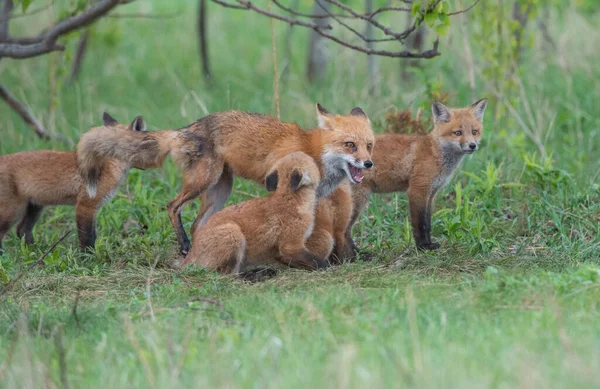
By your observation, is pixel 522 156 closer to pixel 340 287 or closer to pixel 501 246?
pixel 501 246

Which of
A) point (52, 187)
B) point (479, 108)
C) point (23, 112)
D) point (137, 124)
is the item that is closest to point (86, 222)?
point (52, 187)

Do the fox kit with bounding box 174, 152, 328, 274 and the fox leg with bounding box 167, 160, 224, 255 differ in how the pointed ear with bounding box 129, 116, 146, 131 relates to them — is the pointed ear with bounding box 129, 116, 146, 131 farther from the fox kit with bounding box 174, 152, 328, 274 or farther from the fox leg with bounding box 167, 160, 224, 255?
the fox kit with bounding box 174, 152, 328, 274

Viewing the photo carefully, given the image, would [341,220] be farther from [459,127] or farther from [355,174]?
[459,127]

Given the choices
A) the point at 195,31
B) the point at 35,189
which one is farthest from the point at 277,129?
the point at 195,31

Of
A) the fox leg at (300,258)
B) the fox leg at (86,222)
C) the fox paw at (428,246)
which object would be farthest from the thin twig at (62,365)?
the fox paw at (428,246)

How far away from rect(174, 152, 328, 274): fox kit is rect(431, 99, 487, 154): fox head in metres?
1.69

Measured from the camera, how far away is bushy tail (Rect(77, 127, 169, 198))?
776cm

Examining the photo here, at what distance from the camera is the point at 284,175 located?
7230mm

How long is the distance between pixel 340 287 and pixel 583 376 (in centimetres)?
266

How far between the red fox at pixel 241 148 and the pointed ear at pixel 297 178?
42cm

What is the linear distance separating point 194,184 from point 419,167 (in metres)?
2.07

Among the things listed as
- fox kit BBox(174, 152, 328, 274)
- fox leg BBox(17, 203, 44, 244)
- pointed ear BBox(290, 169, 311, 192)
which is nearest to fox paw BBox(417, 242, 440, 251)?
fox kit BBox(174, 152, 328, 274)

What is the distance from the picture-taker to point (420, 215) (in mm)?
8039

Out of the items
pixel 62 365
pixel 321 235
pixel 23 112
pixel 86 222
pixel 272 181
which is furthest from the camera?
pixel 23 112
